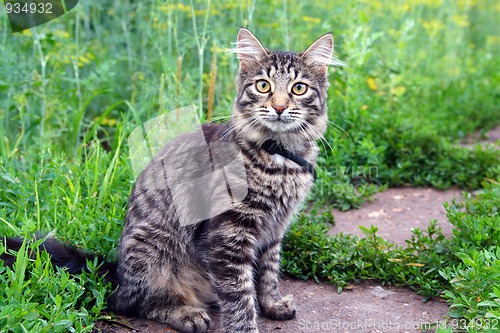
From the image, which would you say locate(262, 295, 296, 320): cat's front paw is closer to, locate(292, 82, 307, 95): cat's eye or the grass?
the grass

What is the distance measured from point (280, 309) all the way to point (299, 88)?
1.28 m

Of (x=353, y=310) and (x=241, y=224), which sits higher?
(x=241, y=224)

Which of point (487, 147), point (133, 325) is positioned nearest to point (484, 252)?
point (133, 325)

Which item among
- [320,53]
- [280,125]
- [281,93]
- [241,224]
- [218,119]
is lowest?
[241,224]

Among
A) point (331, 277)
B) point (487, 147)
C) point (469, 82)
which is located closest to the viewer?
point (331, 277)

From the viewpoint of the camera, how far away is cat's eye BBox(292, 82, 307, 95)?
3.29 meters

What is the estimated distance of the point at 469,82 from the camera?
7.82 meters

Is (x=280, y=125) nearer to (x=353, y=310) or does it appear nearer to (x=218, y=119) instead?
(x=218, y=119)

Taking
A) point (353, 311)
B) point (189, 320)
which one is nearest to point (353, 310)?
point (353, 311)

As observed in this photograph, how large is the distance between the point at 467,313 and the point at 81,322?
6.39 feet

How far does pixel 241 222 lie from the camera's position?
309 centimetres

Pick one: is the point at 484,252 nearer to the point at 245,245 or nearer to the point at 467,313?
the point at 467,313

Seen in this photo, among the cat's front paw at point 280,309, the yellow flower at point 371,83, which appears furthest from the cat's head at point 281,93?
the yellow flower at point 371,83

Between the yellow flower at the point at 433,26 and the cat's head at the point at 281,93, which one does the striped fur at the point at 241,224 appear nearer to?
the cat's head at the point at 281,93
